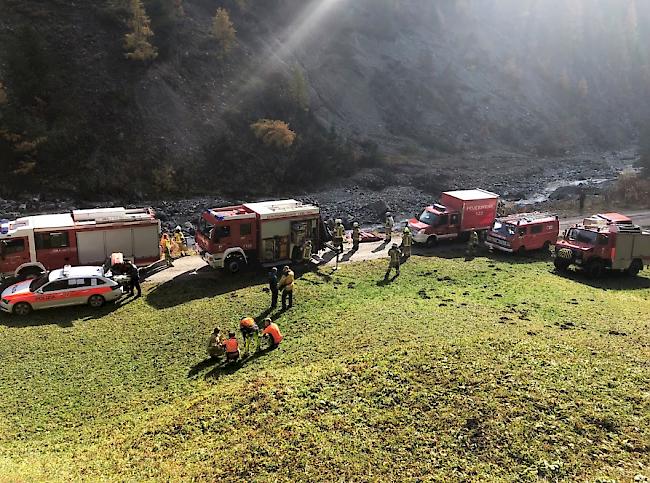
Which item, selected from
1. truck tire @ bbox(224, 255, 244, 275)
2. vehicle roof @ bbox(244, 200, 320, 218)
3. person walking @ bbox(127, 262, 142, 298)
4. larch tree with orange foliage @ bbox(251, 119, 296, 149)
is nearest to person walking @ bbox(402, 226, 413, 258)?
vehicle roof @ bbox(244, 200, 320, 218)

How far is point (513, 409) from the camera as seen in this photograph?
1127cm

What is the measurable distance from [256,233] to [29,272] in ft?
32.6

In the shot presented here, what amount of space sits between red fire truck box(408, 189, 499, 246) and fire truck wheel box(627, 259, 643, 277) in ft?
25.9

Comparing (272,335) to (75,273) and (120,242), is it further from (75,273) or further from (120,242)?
(120,242)

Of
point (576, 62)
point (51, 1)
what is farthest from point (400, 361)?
point (576, 62)

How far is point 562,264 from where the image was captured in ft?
84.9

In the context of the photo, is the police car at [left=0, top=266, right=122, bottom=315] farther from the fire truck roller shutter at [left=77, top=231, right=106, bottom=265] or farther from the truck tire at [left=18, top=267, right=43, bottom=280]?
the fire truck roller shutter at [left=77, top=231, right=106, bottom=265]

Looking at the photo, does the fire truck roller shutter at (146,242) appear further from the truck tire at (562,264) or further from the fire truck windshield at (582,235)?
the fire truck windshield at (582,235)

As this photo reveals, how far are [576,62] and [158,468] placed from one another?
112 m

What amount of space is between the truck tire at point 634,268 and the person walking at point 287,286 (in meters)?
17.1

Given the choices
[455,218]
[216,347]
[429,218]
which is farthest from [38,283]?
[455,218]

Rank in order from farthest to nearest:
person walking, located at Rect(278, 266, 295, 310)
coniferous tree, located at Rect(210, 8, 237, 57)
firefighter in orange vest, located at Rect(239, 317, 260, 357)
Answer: coniferous tree, located at Rect(210, 8, 237, 57) < person walking, located at Rect(278, 266, 295, 310) < firefighter in orange vest, located at Rect(239, 317, 260, 357)

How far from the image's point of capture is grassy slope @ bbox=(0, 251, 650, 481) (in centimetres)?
1012

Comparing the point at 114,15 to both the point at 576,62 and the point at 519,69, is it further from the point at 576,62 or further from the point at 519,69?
the point at 576,62
